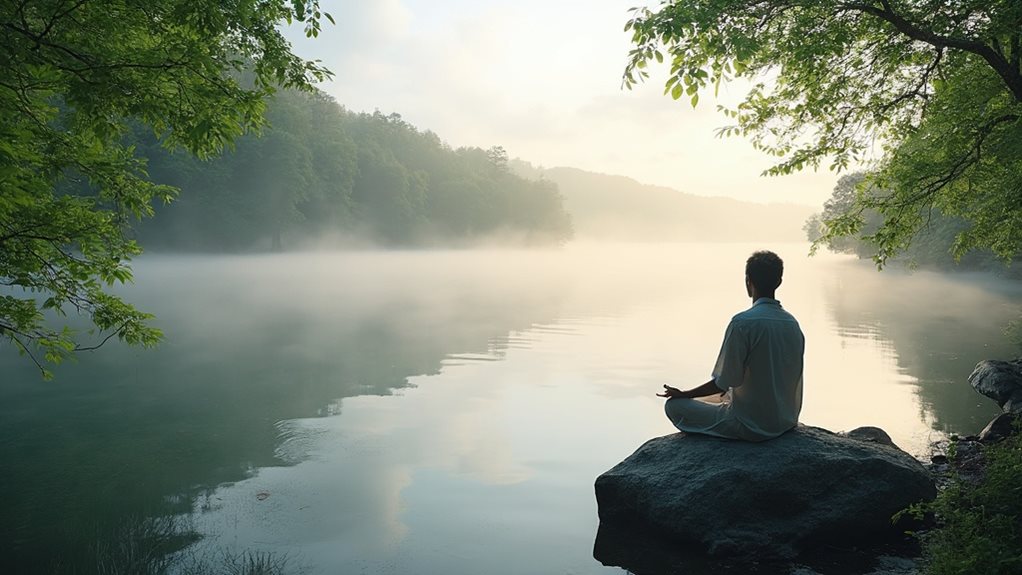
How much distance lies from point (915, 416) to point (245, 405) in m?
13.3

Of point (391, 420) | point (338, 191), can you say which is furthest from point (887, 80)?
point (338, 191)

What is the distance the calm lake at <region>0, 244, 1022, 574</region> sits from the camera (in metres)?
7.31

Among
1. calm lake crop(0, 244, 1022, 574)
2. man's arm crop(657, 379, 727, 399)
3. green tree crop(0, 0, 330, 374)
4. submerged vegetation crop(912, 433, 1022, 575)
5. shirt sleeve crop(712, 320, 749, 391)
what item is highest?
green tree crop(0, 0, 330, 374)

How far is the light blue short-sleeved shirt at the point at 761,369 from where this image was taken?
6328 millimetres

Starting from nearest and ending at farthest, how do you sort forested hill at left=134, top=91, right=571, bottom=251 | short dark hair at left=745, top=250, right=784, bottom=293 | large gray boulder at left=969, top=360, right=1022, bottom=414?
short dark hair at left=745, top=250, right=784, bottom=293, large gray boulder at left=969, top=360, right=1022, bottom=414, forested hill at left=134, top=91, right=571, bottom=251

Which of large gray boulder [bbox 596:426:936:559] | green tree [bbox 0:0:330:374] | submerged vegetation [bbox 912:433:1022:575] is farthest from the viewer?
large gray boulder [bbox 596:426:936:559]

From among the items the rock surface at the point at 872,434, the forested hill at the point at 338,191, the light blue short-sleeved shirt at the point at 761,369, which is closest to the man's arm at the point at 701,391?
the light blue short-sleeved shirt at the point at 761,369

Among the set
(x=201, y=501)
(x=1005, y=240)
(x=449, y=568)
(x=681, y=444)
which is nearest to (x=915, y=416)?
(x=1005, y=240)

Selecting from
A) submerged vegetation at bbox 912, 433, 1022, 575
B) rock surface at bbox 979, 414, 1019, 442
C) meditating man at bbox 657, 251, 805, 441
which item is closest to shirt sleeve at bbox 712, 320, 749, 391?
meditating man at bbox 657, 251, 805, 441

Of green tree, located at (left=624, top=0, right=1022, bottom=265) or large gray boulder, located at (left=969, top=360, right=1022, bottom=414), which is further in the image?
large gray boulder, located at (left=969, top=360, right=1022, bottom=414)

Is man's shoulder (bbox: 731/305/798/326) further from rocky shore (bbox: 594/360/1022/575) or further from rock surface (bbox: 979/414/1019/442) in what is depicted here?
rock surface (bbox: 979/414/1019/442)

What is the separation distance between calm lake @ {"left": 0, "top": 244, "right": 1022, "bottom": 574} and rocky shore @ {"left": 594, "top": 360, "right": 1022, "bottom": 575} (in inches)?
30.8

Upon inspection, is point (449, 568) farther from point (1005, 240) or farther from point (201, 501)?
point (1005, 240)

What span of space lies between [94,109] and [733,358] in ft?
21.4
